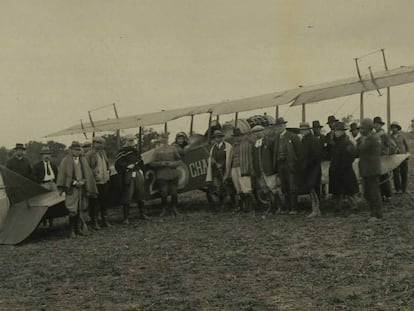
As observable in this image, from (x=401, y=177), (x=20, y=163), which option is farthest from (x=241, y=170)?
(x=20, y=163)

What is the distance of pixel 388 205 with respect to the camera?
11.4 metres

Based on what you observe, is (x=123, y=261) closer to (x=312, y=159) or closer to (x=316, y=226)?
(x=316, y=226)

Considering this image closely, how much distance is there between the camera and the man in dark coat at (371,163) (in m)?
9.47

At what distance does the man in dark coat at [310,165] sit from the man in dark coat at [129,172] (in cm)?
326

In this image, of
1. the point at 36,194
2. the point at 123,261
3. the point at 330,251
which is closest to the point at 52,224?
the point at 36,194

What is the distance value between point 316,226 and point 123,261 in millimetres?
3418

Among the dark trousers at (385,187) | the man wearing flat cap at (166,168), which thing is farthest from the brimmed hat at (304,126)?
the man wearing flat cap at (166,168)

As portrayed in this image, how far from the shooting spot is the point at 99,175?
35.3 ft

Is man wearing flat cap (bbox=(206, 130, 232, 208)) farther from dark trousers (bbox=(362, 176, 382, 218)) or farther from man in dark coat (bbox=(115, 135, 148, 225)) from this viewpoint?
dark trousers (bbox=(362, 176, 382, 218))

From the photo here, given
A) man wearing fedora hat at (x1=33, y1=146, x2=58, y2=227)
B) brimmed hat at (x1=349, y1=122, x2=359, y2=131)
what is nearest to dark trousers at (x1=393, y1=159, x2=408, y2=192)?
brimmed hat at (x1=349, y1=122, x2=359, y2=131)

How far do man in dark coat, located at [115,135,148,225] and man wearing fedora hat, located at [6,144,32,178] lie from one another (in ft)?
7.13

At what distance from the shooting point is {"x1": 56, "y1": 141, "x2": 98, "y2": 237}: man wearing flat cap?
9.95m

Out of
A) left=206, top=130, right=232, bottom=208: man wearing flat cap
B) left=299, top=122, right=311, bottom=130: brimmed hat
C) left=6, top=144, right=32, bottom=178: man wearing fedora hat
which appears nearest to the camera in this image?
left=299, top=122, right=311, bottom=130: brimmed hat

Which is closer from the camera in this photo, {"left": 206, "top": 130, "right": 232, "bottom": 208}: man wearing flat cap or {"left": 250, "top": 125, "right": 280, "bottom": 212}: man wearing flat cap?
{"left": 250, "top": 125, "right": 280, "bottom": 212}: man wearing flat cap
